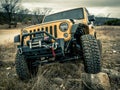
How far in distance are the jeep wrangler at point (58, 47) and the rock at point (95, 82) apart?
0.13 meters

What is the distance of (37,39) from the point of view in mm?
6930

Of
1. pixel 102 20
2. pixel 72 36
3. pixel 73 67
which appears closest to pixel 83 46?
pixel 72 36

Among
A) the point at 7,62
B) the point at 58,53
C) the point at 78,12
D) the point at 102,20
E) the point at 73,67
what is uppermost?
the point at 78,12

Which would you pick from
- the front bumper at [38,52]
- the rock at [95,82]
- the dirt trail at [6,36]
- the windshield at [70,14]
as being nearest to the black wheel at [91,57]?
the rock at [95,82]

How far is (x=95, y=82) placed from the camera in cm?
647

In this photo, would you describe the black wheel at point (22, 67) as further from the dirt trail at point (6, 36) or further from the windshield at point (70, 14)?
the dirt trail at point (6, 36)

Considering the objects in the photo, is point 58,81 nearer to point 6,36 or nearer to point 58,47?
point 58,47

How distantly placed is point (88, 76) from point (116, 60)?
138 inches

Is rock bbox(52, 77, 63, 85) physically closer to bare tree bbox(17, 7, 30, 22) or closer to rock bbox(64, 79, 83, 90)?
rock bbox(64, 79, 83, 90)

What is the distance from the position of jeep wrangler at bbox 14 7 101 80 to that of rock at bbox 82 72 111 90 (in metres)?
0.13

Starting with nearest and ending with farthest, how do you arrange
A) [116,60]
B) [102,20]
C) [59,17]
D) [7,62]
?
→ 1. [59,17]
2. [116,60]
3. [7,62]
4. [102,20]

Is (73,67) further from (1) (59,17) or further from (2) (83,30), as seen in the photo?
(1) (59,17)

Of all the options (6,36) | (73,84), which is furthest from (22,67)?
(6,36)

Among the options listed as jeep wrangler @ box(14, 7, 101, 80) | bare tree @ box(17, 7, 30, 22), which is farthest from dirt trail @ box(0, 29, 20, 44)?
bare tree @ box(17, 7, 30, 22)
